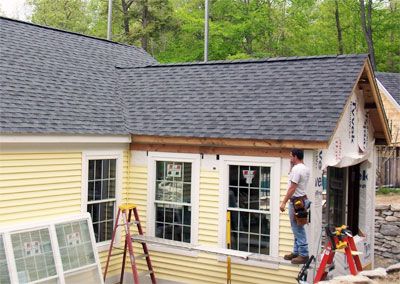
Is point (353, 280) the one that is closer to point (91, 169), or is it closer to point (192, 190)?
point (192, 190)

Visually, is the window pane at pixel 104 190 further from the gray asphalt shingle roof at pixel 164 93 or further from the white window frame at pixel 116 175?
the gray asphalt shingle roof at pixel 164 93

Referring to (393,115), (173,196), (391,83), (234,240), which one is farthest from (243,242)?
(391,83)

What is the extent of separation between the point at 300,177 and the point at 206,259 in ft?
9.84

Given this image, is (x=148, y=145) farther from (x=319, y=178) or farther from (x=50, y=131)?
(x=319, y=178)

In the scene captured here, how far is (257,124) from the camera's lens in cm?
947

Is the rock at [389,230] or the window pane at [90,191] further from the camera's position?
the rock at [389,230]

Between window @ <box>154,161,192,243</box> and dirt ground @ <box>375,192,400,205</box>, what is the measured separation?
Result: 9.35 m

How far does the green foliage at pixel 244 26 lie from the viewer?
104 ft

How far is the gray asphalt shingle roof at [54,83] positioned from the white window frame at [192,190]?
3.03ft

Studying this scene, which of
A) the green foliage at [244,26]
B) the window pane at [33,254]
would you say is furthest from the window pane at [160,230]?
the green foliage at [244,26]

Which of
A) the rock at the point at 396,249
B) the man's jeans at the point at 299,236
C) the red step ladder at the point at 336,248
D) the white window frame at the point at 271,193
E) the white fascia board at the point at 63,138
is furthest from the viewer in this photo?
the rock at the point at 396,249

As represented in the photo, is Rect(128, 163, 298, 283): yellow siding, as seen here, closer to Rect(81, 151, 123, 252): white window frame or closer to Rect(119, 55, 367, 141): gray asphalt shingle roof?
Rect(81, 151, 123, 252): white window frame

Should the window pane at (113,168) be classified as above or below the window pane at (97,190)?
above

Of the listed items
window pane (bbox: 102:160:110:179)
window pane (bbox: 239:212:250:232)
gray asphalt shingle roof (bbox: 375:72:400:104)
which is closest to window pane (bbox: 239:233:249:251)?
window pane (bbox: 239:212:250:232)
